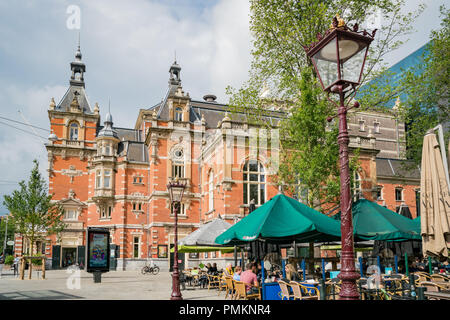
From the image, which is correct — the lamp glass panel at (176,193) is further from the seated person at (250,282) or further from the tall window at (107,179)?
the tall window at (107,179)

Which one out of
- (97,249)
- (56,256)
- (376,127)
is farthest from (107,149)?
(376,127)

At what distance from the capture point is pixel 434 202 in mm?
6977

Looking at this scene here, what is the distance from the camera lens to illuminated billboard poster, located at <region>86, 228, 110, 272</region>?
2077cm

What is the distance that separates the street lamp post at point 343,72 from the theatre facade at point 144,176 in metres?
24.2

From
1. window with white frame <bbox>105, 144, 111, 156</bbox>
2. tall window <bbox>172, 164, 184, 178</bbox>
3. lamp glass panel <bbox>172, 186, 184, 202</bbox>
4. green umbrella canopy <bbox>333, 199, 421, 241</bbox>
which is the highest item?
window with white frame <bbox>105, 144, 111, 156</bbox>

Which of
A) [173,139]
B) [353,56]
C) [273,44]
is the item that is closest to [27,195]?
[173,139]

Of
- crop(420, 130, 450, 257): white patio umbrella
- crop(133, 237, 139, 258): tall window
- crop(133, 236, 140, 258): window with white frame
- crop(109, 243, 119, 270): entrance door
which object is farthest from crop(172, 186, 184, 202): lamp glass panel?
crop(133, 237, 139, 258): tall window

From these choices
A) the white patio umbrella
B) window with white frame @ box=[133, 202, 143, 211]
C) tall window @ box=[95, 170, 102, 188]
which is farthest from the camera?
tall window @ box=[95, 170, 102, 188]

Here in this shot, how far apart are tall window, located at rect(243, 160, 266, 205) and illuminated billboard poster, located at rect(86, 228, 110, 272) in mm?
11208

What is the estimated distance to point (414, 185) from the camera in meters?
39.9

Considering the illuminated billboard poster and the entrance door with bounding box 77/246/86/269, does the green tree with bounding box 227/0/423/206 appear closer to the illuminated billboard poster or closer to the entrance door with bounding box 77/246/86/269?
the illuminated billboard poster

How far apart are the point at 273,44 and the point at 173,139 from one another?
21723 millimetres

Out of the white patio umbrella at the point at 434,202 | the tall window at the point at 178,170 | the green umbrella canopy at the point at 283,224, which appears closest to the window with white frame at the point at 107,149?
the tall window at the point at 178,170
